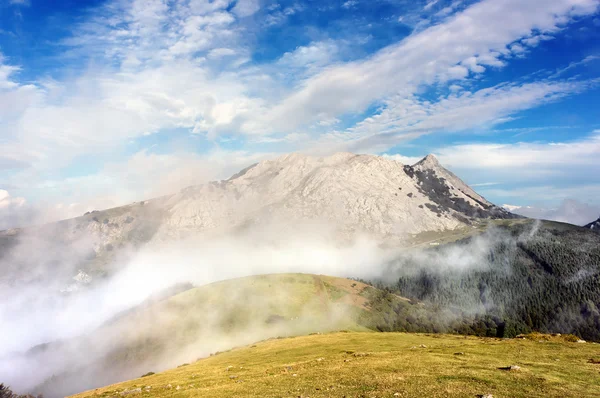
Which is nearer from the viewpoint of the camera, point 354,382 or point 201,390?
point 354,382

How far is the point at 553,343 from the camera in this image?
56750 millimetres

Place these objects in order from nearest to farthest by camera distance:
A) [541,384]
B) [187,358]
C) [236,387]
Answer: [541,384]
[236,387]
[187,358]

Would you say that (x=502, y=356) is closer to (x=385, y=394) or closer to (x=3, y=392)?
(x=385, y=394)

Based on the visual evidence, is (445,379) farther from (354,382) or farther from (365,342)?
(365,342)

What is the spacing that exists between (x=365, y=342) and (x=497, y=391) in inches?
3333

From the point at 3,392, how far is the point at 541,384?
537ft

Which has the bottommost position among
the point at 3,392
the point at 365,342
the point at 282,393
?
the point at 3,392

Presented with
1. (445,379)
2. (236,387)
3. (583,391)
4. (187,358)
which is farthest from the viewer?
(187,358)

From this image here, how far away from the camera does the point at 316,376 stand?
45500 millimetres

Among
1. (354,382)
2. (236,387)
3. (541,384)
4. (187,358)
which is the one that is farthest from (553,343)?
(187,358)

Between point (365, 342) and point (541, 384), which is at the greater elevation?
point (541, 384)

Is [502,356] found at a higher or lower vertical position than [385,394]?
lower

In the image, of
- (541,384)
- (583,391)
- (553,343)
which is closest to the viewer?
(583,391)

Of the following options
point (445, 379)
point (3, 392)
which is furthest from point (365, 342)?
point (3, 392)
